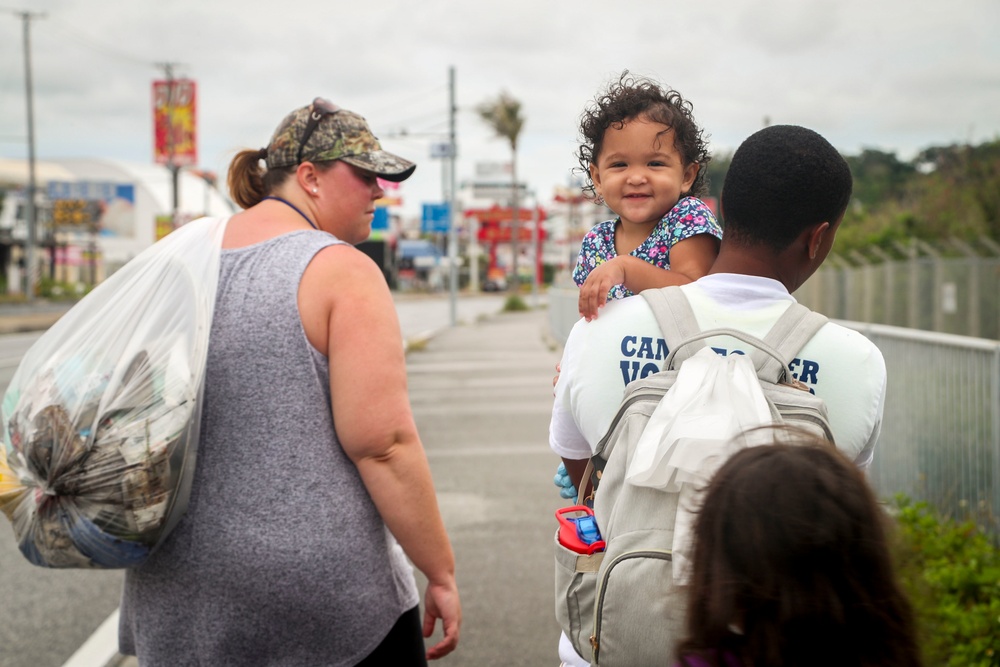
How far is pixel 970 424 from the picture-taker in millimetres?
5383

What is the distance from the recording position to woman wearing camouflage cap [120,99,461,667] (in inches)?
80.7

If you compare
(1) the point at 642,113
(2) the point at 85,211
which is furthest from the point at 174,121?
(2) the point at 85,211

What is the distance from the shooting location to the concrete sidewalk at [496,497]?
4.73m

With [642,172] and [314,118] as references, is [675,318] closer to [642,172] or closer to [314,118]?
[642,172]

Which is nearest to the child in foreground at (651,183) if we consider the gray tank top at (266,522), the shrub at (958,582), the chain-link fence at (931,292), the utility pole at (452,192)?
the gray tank top at (266,522)

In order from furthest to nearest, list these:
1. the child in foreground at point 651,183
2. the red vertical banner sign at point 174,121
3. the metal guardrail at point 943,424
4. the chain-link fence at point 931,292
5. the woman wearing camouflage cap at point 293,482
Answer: the red vertical banner sign at point 174,121 → the chain-link fence at point 931,292 → the metal guardrail at point 943,424 → the child in foreground at point 651,183 → the woman wearing camouflage cap at point 293,482

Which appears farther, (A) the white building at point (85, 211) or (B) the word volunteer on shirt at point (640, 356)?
(A) the white building at point (85, 211)

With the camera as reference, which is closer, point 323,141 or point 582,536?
point 582,536

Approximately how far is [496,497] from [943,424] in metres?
3.37

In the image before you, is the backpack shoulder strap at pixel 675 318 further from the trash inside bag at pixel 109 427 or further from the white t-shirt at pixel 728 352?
the trash inside bag at pixel 109 427

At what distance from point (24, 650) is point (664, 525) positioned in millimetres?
4089

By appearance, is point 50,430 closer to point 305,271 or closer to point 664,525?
point 305,271

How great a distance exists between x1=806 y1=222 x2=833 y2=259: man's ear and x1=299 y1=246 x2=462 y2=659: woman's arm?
89 centimetres

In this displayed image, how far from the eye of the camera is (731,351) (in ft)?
5.70
